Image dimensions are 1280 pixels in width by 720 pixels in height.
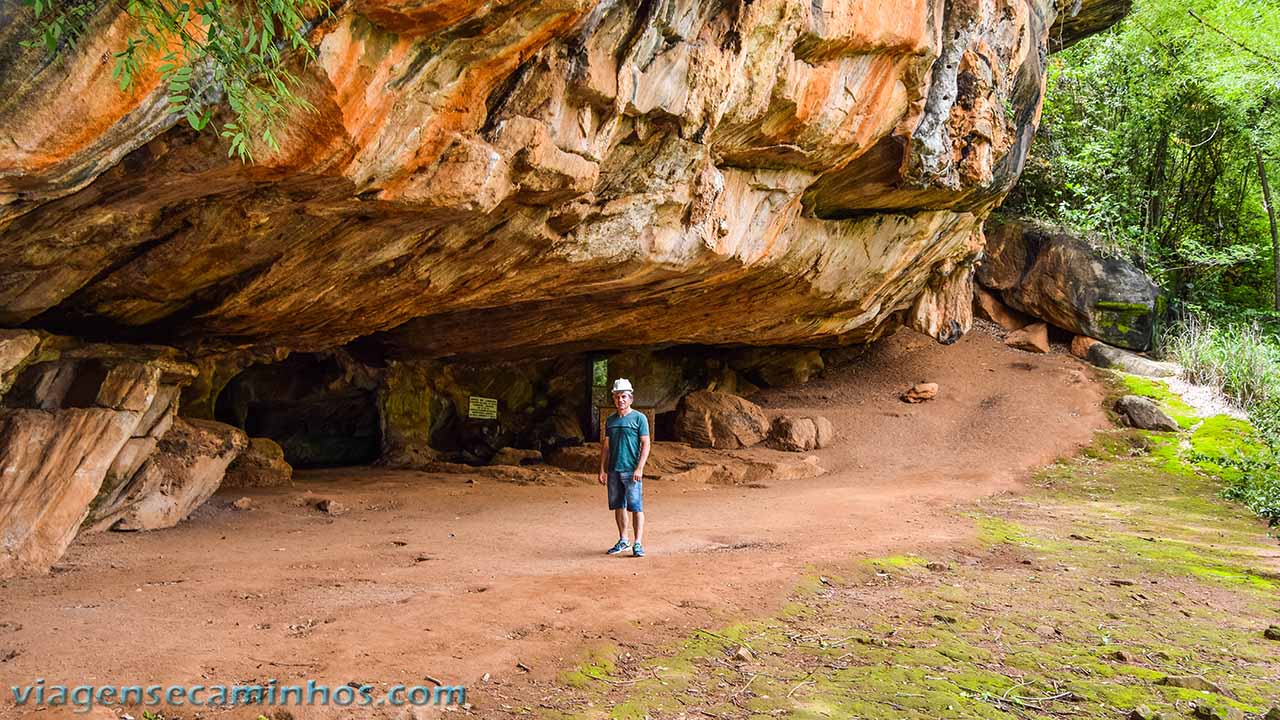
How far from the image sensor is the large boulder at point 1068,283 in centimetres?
1775

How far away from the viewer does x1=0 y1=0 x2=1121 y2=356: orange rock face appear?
482 centimetres

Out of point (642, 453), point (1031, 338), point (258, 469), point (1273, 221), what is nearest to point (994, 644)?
point (642, 453)

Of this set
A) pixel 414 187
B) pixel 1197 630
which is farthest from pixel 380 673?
pixel 1197 630

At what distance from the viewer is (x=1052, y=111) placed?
20031 mm

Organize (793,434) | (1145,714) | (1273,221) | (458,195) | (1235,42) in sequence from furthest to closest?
(1273,221)
(1235,42)
(793,434)
(458,195)
(1145,714)

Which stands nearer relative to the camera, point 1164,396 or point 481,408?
point 1164,396

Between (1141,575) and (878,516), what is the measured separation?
2.99 m

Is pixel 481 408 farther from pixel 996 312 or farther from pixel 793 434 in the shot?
pixel 996 312

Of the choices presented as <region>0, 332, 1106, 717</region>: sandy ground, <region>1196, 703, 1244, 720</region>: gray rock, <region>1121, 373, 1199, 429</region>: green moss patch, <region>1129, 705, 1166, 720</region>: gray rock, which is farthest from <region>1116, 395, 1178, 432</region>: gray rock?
<region>1129, 705, 1166, 720</region>: gray rock

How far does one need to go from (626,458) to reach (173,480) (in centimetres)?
437

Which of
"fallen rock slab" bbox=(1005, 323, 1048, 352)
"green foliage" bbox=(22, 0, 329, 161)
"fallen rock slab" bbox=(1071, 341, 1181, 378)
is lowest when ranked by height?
"fallen rock slab" bbox=(1071, 341, 1181, 378)

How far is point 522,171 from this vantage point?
21.3 feet

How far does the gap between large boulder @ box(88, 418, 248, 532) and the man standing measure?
4124 mm

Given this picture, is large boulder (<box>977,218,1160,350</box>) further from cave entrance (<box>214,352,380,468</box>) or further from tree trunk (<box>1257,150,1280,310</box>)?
cave entrance (<box>214,352,380,468</box>)
